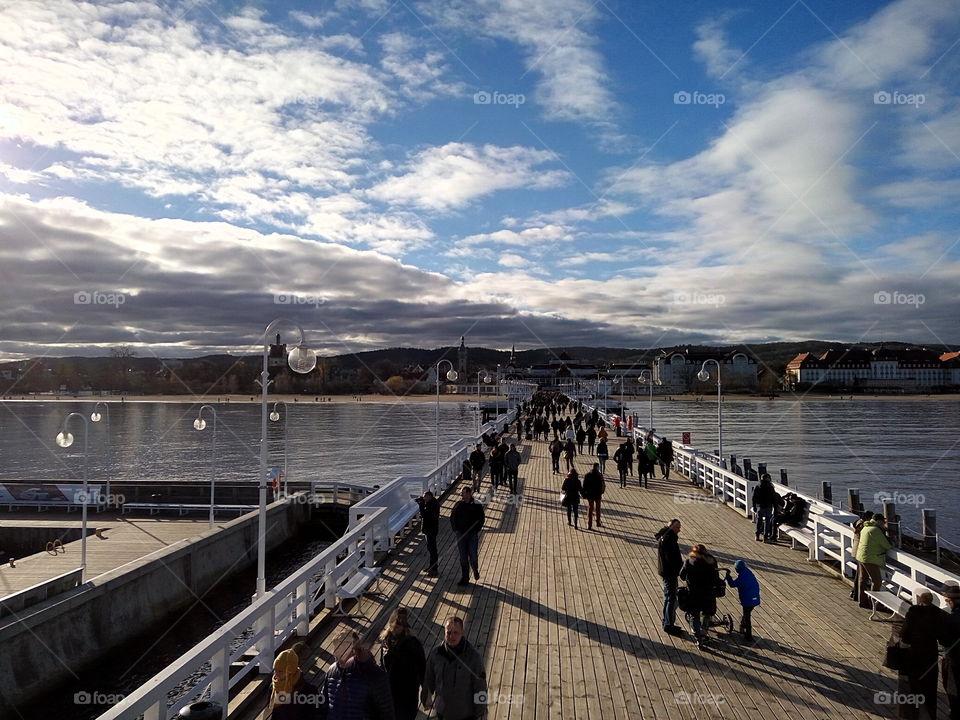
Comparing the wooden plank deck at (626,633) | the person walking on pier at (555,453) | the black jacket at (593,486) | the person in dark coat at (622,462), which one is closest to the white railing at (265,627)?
the wooden plank deck at (626,633)

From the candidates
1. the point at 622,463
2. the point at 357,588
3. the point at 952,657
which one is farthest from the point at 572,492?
the point at 952,657

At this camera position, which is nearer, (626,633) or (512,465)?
(626,633)

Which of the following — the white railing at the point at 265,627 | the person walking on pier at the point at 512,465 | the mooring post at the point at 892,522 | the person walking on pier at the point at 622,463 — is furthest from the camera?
the person walking on pier at the point at 622,463

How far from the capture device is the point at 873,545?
9.09m

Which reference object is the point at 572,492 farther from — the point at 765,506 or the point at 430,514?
the point at 430,514

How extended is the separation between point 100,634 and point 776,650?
14153mm

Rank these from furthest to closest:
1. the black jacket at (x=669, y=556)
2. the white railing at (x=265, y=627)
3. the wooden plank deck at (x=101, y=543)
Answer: the wooden plank deck at (x=101, y=543)
the black jacket at (x=669, y=556)
the white railing at (x=265, y=627)

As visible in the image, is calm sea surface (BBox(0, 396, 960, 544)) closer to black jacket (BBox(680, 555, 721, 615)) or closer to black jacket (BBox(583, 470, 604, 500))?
black jacket (BBox(583, 470, 604, 500))

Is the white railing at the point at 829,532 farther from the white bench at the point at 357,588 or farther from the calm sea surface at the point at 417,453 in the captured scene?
the calm sea surface at the point at 417,453

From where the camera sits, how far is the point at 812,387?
188375 millimetres

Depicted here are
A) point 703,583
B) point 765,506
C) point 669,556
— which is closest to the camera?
point 703,583

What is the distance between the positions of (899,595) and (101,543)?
23174 millimetres

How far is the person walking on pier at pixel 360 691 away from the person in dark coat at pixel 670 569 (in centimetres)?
436

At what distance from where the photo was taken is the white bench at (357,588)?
367 inches
